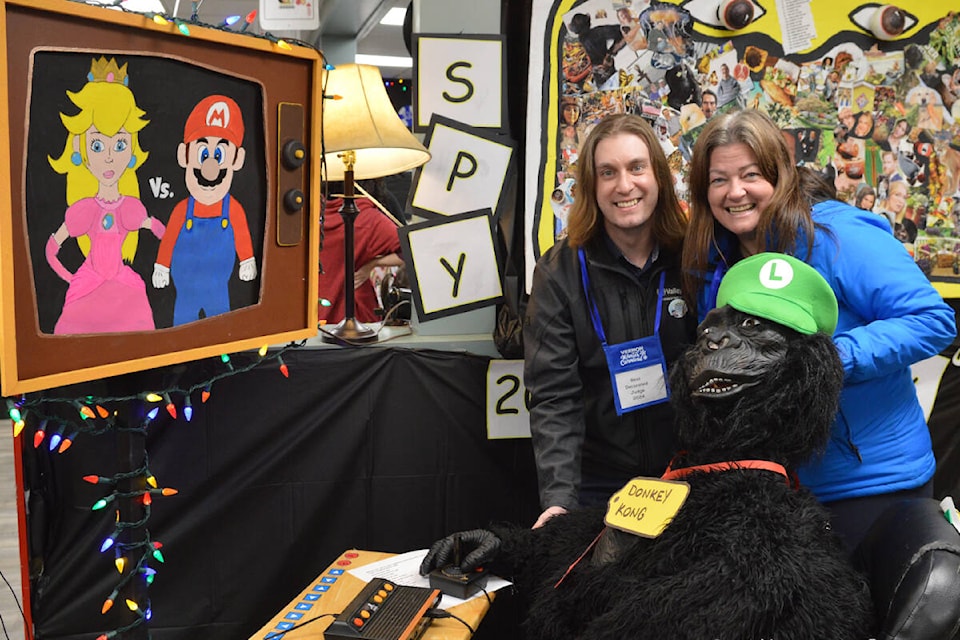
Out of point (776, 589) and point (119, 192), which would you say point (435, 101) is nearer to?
point (119, 192)

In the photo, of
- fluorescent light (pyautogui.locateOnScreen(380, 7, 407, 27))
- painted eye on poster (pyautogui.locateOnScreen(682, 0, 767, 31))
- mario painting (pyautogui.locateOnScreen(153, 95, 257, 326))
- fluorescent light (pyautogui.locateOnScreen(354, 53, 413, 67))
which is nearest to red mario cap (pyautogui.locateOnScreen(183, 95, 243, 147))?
mario painting (pyautogui.locateOnScreen(153, 95, 257, 326))

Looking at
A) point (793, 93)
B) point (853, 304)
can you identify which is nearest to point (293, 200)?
point (853, 304)

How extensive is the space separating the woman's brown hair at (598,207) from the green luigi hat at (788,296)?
1.55 ft

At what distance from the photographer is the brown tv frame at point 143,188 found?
3.43ft

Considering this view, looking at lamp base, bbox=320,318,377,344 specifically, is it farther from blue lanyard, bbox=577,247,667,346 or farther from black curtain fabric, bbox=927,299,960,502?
black curtain fabric, bbox=927,299,960,502

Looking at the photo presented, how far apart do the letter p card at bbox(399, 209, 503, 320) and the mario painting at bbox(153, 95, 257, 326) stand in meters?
0.92

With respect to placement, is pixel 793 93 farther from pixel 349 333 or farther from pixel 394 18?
pixel 394 18

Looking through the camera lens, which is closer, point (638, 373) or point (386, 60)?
point (638, 373)

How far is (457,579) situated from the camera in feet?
5.01

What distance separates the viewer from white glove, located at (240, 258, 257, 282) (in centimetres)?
144

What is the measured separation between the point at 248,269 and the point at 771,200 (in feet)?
3.17

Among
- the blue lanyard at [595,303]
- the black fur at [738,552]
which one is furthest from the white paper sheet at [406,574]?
the blue lanyard at [595,303]

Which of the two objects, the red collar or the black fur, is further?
the red collar

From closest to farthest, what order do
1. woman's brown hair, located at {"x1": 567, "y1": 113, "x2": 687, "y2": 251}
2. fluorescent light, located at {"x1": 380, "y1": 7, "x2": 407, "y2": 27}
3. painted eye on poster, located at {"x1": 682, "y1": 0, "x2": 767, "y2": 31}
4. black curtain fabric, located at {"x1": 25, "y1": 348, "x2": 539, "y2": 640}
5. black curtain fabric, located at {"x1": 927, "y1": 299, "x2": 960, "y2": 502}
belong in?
woman's brown hair, located at {"x1": 567, "y1": 113, "x2": 687, "y2": 251} → black curtain fabric, located at {"x1": 25, "y1": 348, "x2": 539, "y2": 640} → painted eye on poster, located at {"x1": 682, "y1": 0, "x2": 767, "y2": 31} → black curtain fabric, located at {"x1": 927, "y1": 299, "x2": 960, "y2": 502} → fluorescent light, located at {"x1": 380, "y1": 7, "x2": 407, "y2": 27}
